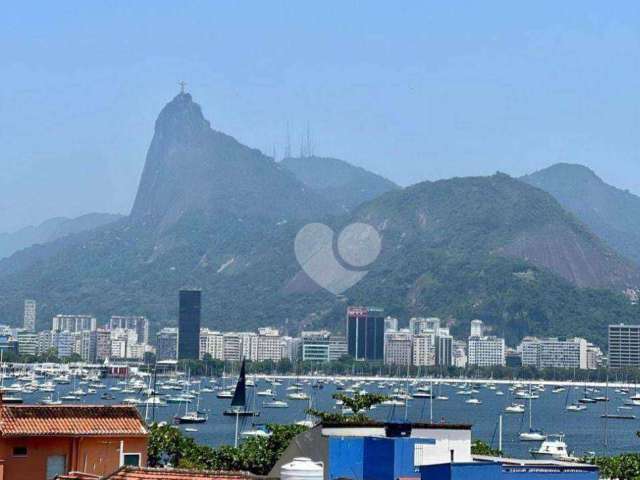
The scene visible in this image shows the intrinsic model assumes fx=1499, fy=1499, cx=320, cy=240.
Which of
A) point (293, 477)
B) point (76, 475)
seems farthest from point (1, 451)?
point (293, 477)

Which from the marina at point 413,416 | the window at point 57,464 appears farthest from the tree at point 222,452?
the marina at point 413,416

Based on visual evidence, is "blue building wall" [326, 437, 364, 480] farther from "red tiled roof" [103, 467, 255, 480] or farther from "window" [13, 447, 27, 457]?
"window" [13, 447, 27, 457]

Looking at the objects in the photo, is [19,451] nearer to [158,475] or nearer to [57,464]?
[57,464]

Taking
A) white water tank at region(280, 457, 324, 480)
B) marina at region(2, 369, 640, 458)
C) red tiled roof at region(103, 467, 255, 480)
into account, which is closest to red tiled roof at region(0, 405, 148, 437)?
red tiled roof at region(103, 467, 255, 480)

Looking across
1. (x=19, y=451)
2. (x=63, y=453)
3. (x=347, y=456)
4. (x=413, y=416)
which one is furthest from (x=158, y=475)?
(x=413, y=416)

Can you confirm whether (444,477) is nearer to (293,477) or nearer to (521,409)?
(293,477)

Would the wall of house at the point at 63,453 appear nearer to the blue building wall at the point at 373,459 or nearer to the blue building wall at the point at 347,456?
the blue building wall at the point at 347,456
